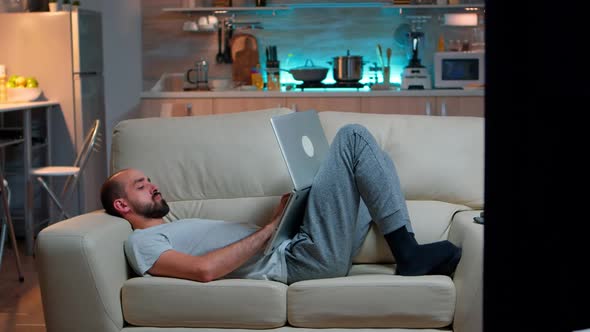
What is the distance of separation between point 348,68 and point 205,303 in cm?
439

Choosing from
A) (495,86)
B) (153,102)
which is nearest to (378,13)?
(153,102)

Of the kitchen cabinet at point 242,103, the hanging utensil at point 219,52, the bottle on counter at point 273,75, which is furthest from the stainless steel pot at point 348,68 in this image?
the hanging utensil at point 219,52

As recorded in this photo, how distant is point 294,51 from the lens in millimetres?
7289

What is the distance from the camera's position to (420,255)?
108 inches

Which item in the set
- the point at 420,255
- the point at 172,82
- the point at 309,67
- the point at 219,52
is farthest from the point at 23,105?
the point at 420,255

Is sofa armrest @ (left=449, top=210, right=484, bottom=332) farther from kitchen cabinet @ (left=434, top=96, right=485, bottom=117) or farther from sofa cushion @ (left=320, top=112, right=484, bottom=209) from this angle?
kitchen cabinet @ (left=434, top=96, right=485, bottom=117)

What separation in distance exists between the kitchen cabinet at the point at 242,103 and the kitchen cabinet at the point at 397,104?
66cm

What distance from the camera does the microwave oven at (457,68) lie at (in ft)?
21.9

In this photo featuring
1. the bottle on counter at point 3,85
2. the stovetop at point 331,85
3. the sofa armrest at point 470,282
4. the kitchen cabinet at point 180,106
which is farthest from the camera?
the stovetop at point 331,85

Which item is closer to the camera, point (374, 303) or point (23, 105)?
point (374, 303)

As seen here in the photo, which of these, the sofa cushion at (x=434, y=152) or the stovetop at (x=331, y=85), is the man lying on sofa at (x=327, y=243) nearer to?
the sofa cushion at (x=434, y=152)

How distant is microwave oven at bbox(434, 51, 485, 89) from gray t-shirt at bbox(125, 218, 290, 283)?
13.3ft

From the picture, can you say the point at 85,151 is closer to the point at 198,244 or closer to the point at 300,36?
the point at 198,244

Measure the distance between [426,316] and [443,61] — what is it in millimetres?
4382
